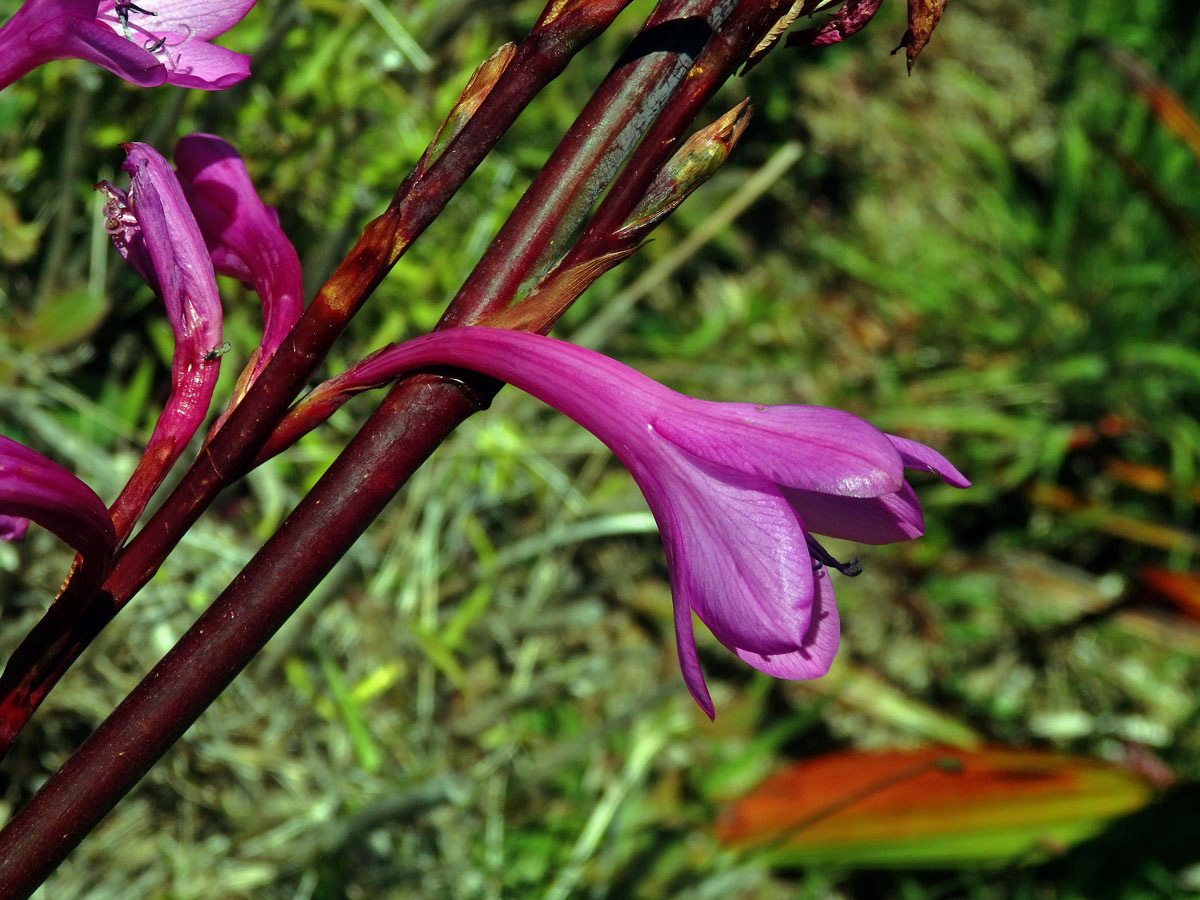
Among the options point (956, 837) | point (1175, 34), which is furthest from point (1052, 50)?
point (956, 837)

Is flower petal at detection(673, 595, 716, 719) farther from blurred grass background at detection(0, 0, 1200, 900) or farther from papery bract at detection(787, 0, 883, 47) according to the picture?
blurred grass background at detection(0, 0, 1200, 900)

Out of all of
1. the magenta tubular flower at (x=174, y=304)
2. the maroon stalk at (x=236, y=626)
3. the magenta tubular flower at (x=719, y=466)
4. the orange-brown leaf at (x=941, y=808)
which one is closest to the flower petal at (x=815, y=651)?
the magenta tubular flower at (x=719, y=466)

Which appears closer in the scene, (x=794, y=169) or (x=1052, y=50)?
(x=794, y=169)

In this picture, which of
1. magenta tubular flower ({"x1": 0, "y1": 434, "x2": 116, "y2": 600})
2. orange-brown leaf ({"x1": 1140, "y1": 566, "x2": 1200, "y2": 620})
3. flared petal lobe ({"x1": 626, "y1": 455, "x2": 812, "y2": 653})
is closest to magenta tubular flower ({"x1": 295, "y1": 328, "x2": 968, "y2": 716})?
flared petal lobe ({"x1": 626, "y1": 455, "x2": 812, "y2": 653})

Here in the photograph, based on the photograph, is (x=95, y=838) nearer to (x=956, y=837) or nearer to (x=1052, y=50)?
(x=956, y=837)

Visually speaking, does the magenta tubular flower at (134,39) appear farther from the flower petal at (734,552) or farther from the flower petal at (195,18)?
the flower petal at (734,552)
